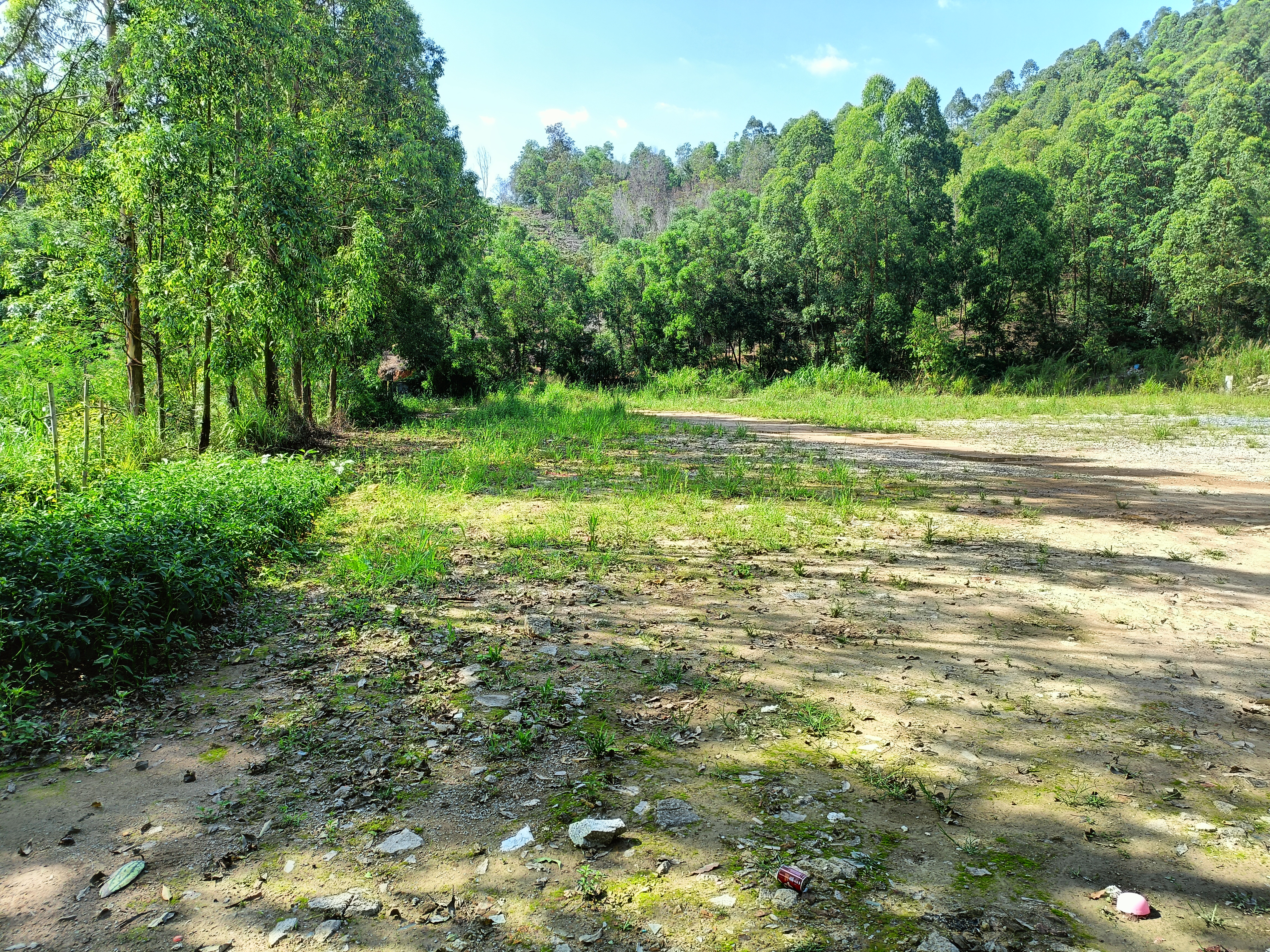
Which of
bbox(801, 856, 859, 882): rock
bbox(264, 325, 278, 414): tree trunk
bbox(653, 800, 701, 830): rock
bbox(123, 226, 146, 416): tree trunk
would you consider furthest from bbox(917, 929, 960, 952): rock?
bbox(264, 325, 278, 414): tree trunk

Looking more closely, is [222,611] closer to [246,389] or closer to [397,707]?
[397,707]

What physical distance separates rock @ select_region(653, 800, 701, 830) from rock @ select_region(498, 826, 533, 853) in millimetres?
439

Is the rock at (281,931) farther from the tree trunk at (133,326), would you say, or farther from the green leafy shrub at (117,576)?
the tree trunk at (133,326)

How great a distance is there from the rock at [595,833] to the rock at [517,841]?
0.46 feet

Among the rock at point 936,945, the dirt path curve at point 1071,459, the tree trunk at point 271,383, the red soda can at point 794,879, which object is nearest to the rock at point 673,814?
the red soda can at point 794,879

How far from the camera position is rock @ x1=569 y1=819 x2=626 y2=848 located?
2336 millimetres

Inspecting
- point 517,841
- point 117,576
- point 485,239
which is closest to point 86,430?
point 117,576

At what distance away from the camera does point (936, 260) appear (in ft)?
84.7

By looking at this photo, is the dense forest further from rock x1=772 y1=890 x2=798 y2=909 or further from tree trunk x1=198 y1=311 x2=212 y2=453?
rock x1=772 y1=890 x2=798 y2=909

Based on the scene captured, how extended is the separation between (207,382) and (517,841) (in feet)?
29.8

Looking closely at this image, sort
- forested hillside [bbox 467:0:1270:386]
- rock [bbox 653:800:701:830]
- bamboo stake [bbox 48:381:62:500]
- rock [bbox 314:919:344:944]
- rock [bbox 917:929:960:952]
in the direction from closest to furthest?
rock [bbox 917:929:960:952]
rock [bbox 314:919:344:944]
rock [bbox 653:800:701:830]
bamboo stake [bbox 48:381:62:500]
forested hillside [bbox 467:0:1270:386]

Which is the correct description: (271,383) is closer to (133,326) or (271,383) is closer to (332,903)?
(133,326)

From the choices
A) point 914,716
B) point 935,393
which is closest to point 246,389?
point 914,716

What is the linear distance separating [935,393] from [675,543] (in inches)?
810
